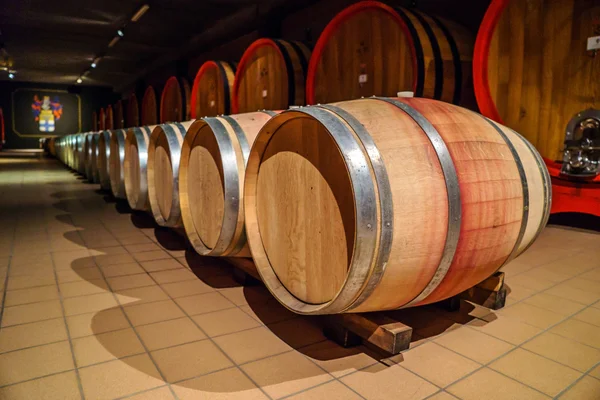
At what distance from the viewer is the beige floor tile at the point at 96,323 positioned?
73.3 inches

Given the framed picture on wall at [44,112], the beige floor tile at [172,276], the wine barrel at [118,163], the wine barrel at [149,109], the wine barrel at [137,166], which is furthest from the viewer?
the framed picture on wall at [44,112]

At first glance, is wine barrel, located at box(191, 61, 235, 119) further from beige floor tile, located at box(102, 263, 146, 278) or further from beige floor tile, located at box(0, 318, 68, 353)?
beige floor tile, located at box(0, 318, 68, 353)

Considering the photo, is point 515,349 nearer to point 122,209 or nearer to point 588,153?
point 588,153

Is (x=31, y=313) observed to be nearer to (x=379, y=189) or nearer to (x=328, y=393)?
(x=328, y=393)

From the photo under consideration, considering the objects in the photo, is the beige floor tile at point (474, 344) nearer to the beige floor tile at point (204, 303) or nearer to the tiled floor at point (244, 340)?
the tiled floor at point (244, 340)

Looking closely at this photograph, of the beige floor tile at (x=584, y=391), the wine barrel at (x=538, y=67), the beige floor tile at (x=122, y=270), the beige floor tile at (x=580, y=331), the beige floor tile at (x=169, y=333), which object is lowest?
the beige floor tile at (x=169, y=333)

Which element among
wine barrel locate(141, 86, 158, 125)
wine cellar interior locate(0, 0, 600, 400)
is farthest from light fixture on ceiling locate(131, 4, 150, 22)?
wine cellar interior locate(0, 0, 600, 400)

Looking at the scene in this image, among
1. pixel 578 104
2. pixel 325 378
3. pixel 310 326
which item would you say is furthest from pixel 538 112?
pixel 325 378

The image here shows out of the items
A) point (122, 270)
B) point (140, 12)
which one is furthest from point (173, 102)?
point (122, 270)

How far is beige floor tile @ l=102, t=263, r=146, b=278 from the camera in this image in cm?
267

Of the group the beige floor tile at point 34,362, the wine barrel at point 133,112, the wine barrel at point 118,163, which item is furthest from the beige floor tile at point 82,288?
the wine barrel at point 133,112

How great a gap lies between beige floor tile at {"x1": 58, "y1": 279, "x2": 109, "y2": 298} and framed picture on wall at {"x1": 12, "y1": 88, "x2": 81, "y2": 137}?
73.3 ft

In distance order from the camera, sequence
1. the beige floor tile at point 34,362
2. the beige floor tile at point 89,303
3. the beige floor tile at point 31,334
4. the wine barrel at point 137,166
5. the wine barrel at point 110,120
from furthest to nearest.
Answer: the wine barrel at point 110,120 → the wine barrel at point 137,166 → the beige floor tile at point 89,303 → the beige floor tile at point 31,334 → the beige floor tile at point 34,362

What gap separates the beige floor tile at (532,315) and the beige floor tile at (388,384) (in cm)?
78
